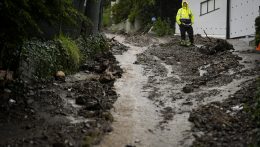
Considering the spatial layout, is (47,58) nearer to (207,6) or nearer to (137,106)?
(137,106)

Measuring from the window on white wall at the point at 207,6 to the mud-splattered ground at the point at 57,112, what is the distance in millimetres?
10787

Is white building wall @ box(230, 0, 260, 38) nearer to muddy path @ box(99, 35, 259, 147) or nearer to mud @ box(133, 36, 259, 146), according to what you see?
muddy path @ box(99, 35, 259, 147)

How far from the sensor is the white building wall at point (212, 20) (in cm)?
1833

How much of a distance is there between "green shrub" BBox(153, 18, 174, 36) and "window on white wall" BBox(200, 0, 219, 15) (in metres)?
2.85

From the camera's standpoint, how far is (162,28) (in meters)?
23.0

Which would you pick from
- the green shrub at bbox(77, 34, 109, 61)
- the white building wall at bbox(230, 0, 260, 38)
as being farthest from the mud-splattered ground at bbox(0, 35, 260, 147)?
the white building wall at bbox(230, 0, 260, 38)

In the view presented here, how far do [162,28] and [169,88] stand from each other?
13.6 meters

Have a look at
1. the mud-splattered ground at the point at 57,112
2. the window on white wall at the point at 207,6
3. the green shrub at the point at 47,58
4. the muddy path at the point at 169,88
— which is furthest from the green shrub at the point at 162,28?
the mud-splattered ground at the point at 57,112

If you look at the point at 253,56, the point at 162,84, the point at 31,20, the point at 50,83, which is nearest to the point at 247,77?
the point at 162,84

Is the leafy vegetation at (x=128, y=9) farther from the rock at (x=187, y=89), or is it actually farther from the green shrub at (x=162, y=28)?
the rock at (x=187, y=89)

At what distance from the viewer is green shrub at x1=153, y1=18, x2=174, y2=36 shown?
2277 cm

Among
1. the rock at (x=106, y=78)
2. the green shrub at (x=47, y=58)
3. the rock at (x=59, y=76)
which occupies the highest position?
the green shrub at (x=47, y=58)

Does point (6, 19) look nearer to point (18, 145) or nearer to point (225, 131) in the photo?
point (18, 145)

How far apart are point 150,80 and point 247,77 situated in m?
2.61
